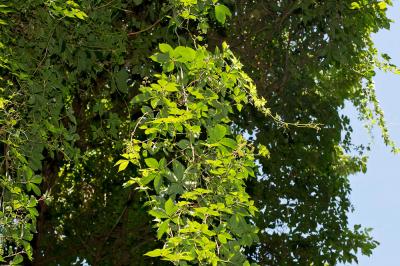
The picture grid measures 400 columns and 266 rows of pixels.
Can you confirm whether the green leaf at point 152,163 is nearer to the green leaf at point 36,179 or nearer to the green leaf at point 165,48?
the green leaf at point 165,48

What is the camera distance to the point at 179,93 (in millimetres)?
4469

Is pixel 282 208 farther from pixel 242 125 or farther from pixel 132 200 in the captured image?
pixel 132 200

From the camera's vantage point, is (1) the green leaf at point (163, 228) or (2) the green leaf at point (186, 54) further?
(2) the green leaf at point (186, 54)

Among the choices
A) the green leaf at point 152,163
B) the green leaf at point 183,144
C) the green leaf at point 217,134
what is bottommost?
the green leaf at point 152,163

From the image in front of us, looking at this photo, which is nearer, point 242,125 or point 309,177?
point 242,125

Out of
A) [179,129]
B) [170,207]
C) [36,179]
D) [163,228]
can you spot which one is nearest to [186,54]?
[179,129]

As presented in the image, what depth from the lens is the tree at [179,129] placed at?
13.9ft

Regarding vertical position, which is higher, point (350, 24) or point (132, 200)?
point (350, 24)

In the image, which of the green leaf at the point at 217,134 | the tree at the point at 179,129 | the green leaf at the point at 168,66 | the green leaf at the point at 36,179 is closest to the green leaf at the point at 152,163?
the tree at the point at 179,129

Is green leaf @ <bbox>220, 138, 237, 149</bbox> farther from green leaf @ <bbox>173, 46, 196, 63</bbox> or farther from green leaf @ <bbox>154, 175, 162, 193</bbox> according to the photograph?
green leaf @ <bbox>173, 46, 196, 63</bbox>

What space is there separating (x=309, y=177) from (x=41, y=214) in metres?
4.27

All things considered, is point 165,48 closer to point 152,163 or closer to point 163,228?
point 152,163

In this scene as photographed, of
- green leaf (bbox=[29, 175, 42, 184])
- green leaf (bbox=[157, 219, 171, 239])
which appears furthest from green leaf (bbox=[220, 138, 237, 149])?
green leaf (bbox=[29, 175, 42, 184])

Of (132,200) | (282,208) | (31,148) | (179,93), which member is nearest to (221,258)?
(179,93)
